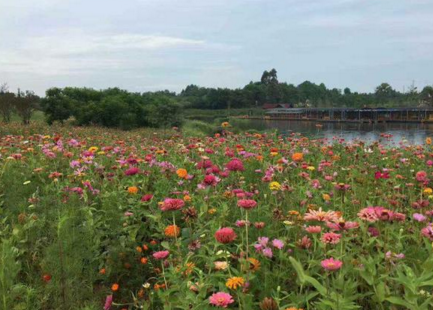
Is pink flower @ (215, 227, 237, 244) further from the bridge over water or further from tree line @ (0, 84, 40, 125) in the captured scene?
the bridge over water

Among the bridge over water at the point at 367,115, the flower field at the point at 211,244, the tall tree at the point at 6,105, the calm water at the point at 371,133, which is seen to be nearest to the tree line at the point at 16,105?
the tall tree at the point at 6,105

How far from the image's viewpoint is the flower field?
1.54 m

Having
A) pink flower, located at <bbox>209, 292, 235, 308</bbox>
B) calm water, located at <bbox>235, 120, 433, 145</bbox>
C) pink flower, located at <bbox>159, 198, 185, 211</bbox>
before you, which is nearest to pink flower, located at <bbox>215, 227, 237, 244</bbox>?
pink flower, located at <bbox>209, 292, 235, 308</bbox>

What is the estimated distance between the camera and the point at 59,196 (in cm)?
311

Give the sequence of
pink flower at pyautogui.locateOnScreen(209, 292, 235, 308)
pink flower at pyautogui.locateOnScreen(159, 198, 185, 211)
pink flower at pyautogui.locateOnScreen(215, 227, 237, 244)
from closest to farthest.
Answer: pink flower at pyautogui.locateOnScreen(209, 292, 235, 308)
pink flower at pyautogui.locateOnScreen(215, 227, 237, 244)
pink flower at pyautogui.locateOnScreen(159, 198, 185, 211)

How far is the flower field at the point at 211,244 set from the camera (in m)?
1.54

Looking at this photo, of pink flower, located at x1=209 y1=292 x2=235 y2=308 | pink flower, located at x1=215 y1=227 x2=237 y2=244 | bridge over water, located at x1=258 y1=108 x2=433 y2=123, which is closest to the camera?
pink flower, located at x1=209 y1=292 x2=235 y2=308

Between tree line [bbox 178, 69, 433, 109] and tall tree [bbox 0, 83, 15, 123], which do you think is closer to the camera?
tall tree [bbox 0, 83, 15, 123]

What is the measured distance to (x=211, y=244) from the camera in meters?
1.98

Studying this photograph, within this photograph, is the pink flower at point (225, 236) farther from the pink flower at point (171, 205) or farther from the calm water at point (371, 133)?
the calm water at point (371, 133)

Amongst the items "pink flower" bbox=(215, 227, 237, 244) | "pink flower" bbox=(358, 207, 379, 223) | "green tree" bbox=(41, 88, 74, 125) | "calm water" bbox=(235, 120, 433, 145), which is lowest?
"calm water" bbox=(235, 120, 433, 145)

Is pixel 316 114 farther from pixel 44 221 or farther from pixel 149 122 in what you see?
pixel 44 221

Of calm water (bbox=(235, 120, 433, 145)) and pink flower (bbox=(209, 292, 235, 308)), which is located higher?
pink flower (bbox=(209, 292, 235, 308))

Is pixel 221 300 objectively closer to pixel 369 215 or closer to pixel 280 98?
pixel 369 215
